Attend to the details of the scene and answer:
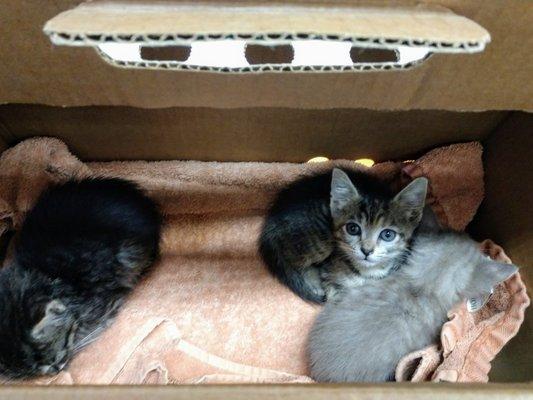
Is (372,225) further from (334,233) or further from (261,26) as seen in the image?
(261,26)

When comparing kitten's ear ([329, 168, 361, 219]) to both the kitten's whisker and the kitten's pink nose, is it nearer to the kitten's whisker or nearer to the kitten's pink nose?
the kitten's pink nose

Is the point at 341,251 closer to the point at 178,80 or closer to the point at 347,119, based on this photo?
the point at 347,119

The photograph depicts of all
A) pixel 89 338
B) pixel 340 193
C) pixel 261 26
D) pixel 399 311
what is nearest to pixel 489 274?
pixel 399 311

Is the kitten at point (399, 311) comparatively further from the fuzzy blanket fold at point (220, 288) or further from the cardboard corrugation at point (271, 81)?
the cardboard corrugation at point (271, 81)

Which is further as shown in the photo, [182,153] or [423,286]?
[182,153]

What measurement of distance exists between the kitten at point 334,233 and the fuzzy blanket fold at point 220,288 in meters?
0.09

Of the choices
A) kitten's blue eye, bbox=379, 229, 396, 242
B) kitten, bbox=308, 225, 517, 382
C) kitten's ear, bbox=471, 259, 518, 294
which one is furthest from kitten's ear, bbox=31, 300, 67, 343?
kitten's ear, bbox=471, 259, 518, 294

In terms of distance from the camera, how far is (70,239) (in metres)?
1.45

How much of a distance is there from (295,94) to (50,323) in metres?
0.85

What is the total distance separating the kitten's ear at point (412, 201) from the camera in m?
1.50

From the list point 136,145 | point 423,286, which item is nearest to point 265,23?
point 423,286

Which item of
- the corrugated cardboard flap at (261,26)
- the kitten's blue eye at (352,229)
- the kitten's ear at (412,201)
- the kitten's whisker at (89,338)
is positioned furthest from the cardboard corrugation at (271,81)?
the kitten's whisker at (89,338)

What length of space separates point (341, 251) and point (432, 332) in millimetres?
354

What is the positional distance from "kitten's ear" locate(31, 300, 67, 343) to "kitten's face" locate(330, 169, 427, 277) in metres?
0.79
